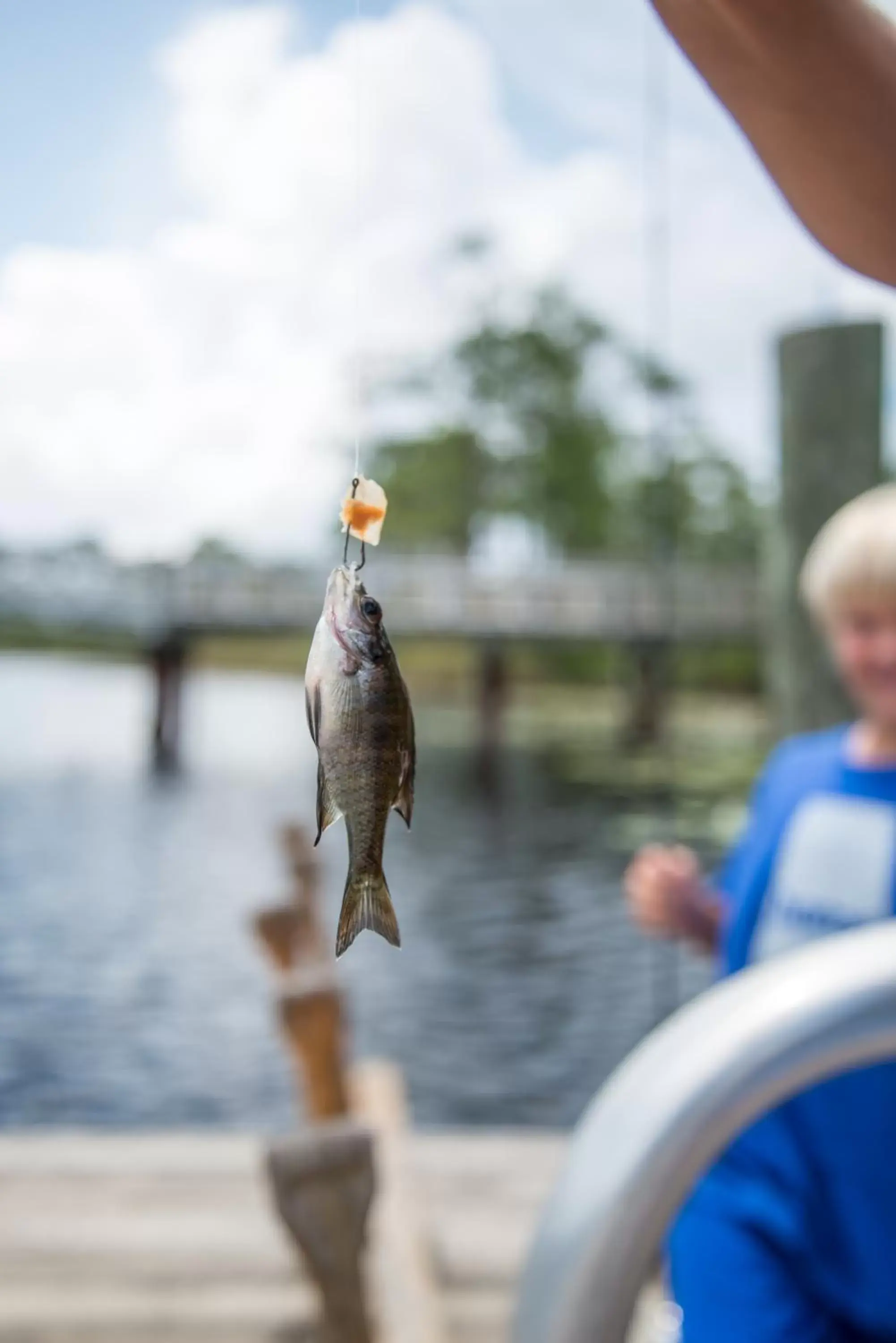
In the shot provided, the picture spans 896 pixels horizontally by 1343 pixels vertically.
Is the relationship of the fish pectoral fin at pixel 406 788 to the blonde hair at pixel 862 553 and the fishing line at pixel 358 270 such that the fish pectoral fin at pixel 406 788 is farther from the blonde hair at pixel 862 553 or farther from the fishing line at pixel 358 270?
the blonde hair at pixel 862 553

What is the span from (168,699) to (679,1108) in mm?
18661

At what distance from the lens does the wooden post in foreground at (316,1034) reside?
339 centimetres

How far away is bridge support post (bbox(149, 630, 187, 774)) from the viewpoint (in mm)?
18312

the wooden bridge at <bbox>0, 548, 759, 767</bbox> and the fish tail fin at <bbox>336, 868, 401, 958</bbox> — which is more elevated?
the wooden bridge at <bbox>0, 548, 759, 767</bbox>

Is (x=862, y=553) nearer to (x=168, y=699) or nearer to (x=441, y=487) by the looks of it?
(x=441, y=487)

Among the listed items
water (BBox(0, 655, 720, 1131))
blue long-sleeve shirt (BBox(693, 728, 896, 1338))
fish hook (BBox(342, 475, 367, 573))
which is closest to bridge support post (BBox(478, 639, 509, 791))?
water (BBox(0, 655, 720, 1131))

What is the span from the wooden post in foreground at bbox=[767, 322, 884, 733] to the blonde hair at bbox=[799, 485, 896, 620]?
0.84 metres

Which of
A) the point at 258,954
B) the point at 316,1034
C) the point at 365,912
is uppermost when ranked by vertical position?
the point at 365,912

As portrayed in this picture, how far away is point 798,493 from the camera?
282 centimetres

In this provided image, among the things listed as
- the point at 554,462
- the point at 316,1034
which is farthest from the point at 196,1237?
the point at 554,462

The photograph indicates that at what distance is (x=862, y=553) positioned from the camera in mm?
1860

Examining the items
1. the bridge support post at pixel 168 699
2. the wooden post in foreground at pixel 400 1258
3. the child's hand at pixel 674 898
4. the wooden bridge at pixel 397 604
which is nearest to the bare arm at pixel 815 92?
the child's hand at pixel 674 898

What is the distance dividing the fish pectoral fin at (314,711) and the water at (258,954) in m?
7.74

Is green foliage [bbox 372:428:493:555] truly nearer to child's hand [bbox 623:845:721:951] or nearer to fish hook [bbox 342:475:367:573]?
child's hand [bbox 623:845:721:951]
